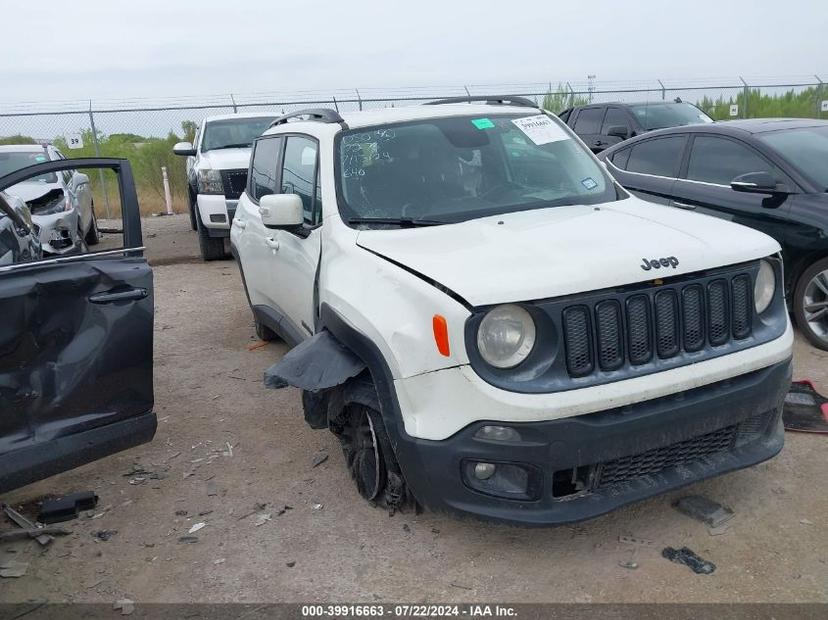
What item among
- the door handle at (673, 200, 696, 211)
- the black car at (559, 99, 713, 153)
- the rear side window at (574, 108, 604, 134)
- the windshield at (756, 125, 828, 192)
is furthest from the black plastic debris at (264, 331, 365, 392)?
the rear side window at (574, 108, 604, 134)

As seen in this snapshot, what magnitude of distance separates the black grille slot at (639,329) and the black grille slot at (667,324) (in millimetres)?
50

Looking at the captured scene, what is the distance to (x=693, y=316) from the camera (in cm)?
313

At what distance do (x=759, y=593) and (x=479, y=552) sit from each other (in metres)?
1.13

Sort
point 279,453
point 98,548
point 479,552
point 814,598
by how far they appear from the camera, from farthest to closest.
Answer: point 279,453, point 98,548, point 479,552, point 814,598

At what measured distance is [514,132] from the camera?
448 centimetres

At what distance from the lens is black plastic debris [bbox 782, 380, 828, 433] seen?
4299mm

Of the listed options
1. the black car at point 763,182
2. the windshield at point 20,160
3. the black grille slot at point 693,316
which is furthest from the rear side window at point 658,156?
the windshield at point 20,160

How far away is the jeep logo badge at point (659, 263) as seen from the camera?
303 cm

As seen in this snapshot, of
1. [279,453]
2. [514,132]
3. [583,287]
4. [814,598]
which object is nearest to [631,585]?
[814,598]

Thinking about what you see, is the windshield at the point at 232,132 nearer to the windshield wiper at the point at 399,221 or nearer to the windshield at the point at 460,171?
the windshield at the point at 460,171

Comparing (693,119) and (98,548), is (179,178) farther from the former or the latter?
(98,548)

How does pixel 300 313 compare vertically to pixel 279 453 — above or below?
above

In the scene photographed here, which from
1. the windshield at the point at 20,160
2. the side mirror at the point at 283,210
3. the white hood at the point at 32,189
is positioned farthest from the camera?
the windshield at the point at 20,160

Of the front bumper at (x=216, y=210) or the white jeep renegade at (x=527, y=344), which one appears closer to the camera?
the white jeep renegade at (x=527, y=344)
